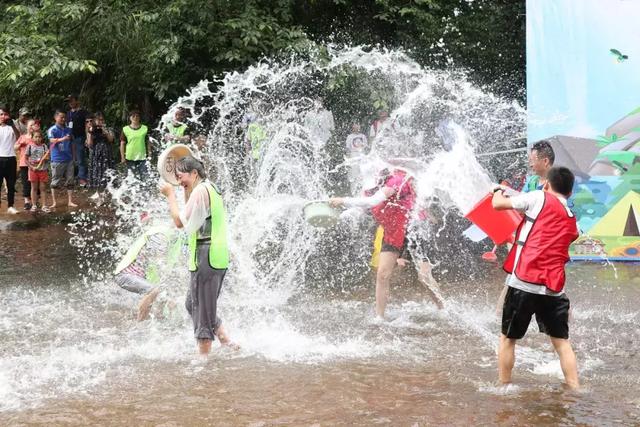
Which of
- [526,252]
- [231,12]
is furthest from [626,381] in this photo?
[231,12]

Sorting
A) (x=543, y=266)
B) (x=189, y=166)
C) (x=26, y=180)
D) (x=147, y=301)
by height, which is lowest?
(x=147, y=301)

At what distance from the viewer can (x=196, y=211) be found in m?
6.23

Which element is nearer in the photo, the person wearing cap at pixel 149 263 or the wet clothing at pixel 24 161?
the person wearing cap at pixel 149 263

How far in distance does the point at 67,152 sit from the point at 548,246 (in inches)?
483

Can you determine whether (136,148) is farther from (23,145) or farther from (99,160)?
(99,160)

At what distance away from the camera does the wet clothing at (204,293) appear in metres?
6.36

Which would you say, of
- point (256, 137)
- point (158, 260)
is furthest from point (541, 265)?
point (256, 137)

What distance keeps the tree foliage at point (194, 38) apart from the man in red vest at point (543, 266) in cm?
1011

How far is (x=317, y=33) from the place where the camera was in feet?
58.0

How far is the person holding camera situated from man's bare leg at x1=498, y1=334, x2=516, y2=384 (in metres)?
13.3

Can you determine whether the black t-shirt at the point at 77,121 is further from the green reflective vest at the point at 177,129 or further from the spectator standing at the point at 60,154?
the green reflective vest at the point at 177,129

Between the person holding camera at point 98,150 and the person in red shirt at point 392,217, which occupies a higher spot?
the person holding camera at point 98,150

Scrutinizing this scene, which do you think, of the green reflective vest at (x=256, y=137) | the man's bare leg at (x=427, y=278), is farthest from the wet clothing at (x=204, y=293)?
the green reflective vest at (x=256, y=137)

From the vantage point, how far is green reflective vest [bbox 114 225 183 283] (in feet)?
24.6
